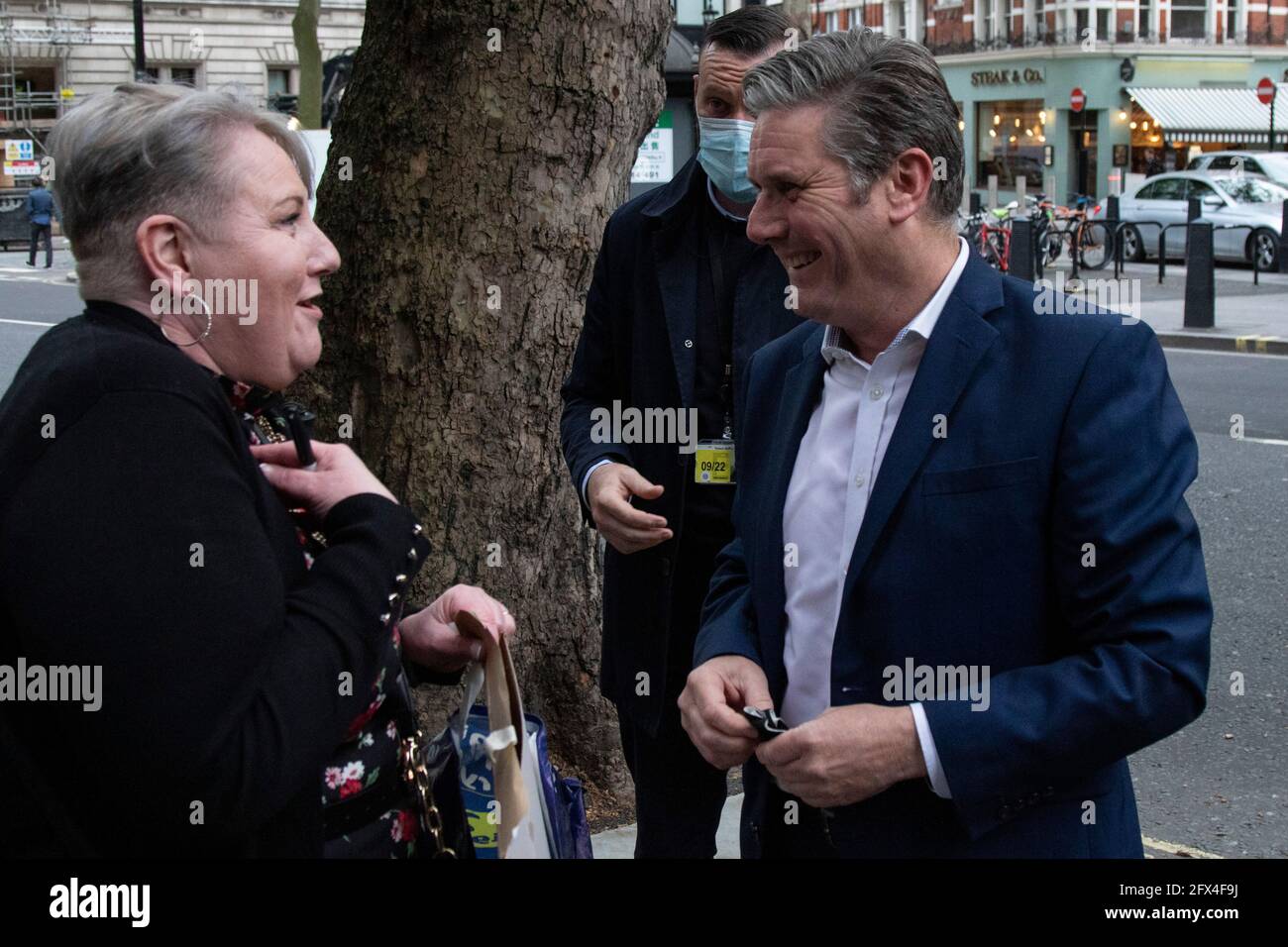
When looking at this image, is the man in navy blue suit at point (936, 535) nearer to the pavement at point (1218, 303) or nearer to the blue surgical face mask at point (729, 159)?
the blue surgical face mask at point (729, 159)

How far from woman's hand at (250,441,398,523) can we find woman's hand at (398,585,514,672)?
Result: 27cm

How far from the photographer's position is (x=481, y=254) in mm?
4500

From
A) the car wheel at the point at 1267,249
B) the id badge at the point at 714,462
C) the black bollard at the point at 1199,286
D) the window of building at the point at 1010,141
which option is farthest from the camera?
the window of building at the point at 1010,141

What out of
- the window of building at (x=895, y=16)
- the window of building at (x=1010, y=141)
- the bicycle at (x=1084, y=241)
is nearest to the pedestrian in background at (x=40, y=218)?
the bicycle at (x=1084, y=241)

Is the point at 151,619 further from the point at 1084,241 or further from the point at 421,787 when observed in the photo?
the point at 1084,241

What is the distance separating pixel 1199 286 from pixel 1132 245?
29.0 ft

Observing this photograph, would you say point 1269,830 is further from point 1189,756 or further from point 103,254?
point 103,254

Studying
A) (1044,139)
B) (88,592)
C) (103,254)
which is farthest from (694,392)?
(1044,139)

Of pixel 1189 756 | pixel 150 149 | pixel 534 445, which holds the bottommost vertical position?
pixel 1189 756

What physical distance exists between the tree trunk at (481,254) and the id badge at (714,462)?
1.48 m

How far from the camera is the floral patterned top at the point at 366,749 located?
6.48 ft

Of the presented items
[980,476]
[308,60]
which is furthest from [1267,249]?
[980,476]

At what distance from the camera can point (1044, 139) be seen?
4491cm

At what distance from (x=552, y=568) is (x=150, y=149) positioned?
293 cm
